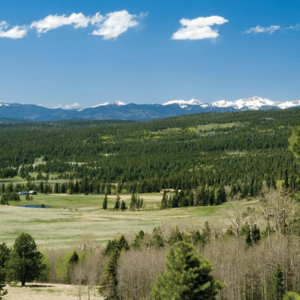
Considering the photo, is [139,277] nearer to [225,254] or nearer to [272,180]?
[225,254]

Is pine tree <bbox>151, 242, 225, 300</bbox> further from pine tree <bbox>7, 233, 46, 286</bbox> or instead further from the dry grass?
pine tree <bbox>7, 233, 46, 286</bbox>

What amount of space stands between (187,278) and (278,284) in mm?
25050

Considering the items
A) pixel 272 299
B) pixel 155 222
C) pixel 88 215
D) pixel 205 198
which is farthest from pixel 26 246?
pixel 205 198

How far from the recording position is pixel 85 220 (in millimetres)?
133125

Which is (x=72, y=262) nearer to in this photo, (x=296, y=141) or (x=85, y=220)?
(x=296, y=141)

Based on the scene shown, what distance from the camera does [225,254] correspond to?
61.7 metres

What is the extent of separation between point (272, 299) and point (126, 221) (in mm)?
78197

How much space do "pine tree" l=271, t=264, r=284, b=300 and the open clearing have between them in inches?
1530

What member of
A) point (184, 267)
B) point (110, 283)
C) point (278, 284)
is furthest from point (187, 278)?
point (110, 283)

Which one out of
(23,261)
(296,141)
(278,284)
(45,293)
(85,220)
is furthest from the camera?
(85,220)

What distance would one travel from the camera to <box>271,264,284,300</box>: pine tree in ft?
170

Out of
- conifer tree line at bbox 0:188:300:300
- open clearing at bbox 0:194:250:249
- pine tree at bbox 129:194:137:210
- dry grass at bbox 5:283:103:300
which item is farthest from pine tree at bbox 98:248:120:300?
pine tree at bbox 129:194:137:210

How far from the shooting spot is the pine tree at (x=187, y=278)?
106 ft

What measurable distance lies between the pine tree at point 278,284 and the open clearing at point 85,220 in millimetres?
38850
